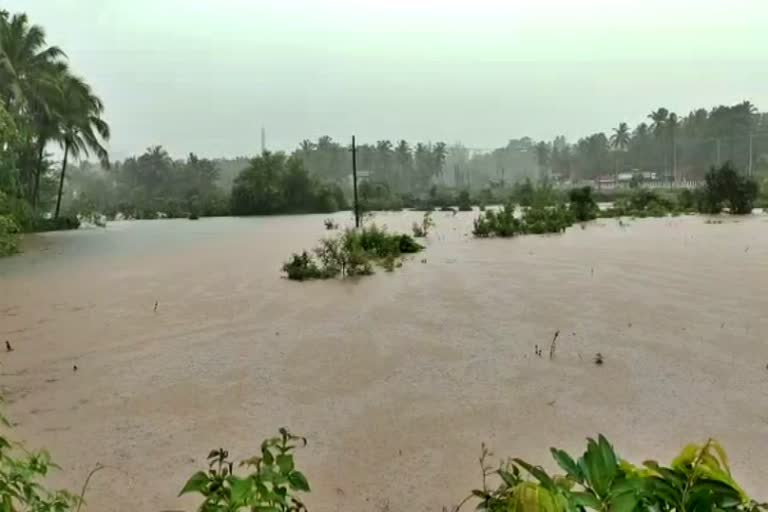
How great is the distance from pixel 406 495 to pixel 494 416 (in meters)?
0.87

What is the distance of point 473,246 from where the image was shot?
10828mm

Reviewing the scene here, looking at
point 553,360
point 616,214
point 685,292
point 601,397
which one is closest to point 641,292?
point 685,292

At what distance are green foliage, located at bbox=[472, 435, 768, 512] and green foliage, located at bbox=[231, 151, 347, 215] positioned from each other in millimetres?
28092

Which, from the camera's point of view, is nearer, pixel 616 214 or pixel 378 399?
pixel 378 399

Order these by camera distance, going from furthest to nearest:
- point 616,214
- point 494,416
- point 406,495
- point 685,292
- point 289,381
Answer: point 616,214
point 685,292
point 289,381
point 494,416
point 406,495

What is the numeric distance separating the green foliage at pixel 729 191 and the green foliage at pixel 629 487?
63.1ft

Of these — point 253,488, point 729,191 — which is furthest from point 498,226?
point 253,488

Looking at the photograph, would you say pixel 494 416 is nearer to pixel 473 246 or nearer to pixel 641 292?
pixel 641 292

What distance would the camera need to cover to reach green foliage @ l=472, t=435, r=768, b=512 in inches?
24.1

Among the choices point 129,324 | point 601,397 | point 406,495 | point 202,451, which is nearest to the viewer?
point 406,495

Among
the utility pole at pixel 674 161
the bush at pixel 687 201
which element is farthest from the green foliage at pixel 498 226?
the utility pole at pixel 674 161

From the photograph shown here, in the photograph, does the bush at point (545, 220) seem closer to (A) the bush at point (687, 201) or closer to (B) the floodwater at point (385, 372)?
(B) the floodwater at point (385, 372)

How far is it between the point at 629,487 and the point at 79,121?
21845 mm

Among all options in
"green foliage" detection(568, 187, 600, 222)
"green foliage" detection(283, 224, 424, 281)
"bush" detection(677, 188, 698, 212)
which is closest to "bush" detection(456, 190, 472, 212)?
"bush" detection(677, 188, 698, 212)
